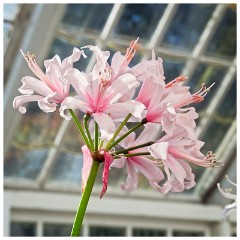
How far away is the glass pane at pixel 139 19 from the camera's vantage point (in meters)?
4.73

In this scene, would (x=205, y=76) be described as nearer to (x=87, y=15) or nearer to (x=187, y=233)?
(x=87, y=15)

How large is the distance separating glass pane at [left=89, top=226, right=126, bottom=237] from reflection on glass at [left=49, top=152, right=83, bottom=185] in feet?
1.54

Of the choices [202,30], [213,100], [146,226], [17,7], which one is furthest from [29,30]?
[146,226]

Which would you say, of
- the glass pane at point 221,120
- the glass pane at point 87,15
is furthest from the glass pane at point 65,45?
the glass pane at point 221,120

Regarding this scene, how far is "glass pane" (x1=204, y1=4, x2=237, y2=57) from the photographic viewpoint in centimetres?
507

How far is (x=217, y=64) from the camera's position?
5316 mm

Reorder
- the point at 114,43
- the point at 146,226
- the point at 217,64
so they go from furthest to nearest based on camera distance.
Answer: the point at 146,226 < the point at 217,64 < the point at 114,43

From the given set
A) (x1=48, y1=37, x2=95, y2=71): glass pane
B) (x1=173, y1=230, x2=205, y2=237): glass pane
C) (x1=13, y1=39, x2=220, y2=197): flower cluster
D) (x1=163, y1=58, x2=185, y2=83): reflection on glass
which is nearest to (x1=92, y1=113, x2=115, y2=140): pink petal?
(x1=13, y1=39, x2=220, y2=197): flower cluster

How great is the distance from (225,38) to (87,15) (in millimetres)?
1233

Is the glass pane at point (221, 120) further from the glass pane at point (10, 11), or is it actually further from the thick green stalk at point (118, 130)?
the thick green stalk at point (118, 130)

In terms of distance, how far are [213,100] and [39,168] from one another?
1604 millimetres

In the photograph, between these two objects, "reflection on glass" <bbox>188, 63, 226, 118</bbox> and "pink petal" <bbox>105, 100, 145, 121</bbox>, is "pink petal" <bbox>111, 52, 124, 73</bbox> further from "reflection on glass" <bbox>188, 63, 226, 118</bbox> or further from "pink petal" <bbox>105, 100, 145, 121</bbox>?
"reflection on glass" <bbox>188, 63, 226, 118</bbox>

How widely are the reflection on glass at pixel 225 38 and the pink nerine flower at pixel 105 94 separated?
14.5ft

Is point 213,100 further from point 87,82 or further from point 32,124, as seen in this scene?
point 87,82
